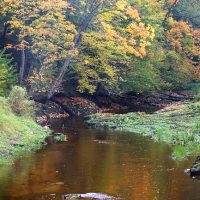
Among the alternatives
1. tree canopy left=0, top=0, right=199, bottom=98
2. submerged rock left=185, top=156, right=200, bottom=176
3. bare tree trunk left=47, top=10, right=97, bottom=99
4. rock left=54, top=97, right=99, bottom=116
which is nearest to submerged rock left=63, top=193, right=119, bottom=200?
submerged rock left=185, top=156, right=200, bottom=176

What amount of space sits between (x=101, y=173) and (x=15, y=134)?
23.0 feet

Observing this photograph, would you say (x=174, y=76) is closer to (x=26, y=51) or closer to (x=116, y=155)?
(x=26, y=51)

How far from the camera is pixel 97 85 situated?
134 ft

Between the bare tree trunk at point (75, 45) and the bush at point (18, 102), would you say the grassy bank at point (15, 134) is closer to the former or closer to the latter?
the bush at point (18, 102)

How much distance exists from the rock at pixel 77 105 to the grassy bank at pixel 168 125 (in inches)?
168

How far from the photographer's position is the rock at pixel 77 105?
36781 mm

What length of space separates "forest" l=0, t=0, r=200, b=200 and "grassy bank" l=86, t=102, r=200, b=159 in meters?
0.06

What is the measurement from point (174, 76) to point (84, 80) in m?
12.6

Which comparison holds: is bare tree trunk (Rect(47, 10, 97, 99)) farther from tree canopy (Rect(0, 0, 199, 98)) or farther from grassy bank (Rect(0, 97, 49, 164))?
grassy bank (Rect(0, 97, 49, 164))

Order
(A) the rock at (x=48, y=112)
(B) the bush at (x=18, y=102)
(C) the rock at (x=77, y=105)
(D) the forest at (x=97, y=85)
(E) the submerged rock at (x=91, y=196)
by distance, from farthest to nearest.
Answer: (C) the rock at (x=77, y=105)
(A) the rock at (x=48, y=112)
(B) the bush at (x=18, y=102)
(D) the forest at (x=97, y=85)
(E) the submerged rock at (x=91, y=196)

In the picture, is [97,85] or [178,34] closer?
[97,85]

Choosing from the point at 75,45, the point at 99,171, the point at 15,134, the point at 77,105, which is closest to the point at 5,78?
the point at 75,45

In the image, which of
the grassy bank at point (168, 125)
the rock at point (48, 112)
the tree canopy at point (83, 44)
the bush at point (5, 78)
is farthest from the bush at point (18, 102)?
the tree canopy at point (83, 44)

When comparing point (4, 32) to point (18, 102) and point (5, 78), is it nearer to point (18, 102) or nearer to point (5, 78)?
point (5, 78)
